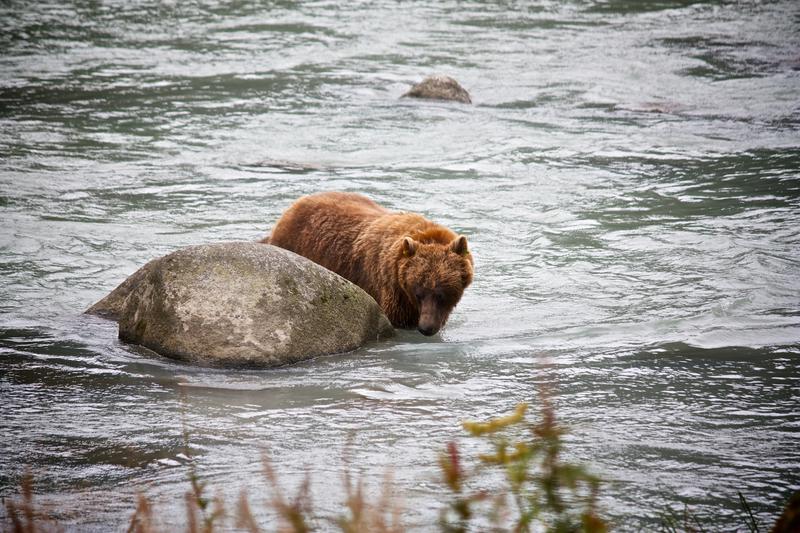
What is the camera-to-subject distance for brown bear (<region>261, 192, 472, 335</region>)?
8.36m

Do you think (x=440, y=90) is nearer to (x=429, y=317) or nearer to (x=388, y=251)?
(x=388, y=251)

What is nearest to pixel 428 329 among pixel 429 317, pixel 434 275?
pixel 429 317

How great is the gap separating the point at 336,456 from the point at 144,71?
17.1m

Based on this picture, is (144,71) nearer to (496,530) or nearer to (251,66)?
(251,66)

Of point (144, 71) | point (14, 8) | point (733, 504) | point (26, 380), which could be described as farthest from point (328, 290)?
point (14, 8)

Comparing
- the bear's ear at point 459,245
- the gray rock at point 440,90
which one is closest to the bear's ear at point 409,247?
the bear's ear at point 459,245

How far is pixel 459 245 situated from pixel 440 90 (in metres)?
10.9

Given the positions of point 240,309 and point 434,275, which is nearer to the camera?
point 240,309

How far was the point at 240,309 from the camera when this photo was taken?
770cm

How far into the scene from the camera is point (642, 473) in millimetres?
5555

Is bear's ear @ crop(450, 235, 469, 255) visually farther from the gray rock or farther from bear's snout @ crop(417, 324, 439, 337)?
the gray rock

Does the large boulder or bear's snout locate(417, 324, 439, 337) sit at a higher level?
the large boulder

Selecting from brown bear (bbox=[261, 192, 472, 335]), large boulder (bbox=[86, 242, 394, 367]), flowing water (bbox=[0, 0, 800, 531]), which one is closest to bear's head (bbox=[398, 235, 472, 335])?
brown bear (bbox=[261, 192, 472, 335])

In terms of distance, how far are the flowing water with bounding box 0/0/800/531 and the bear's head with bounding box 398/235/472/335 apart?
284mm
